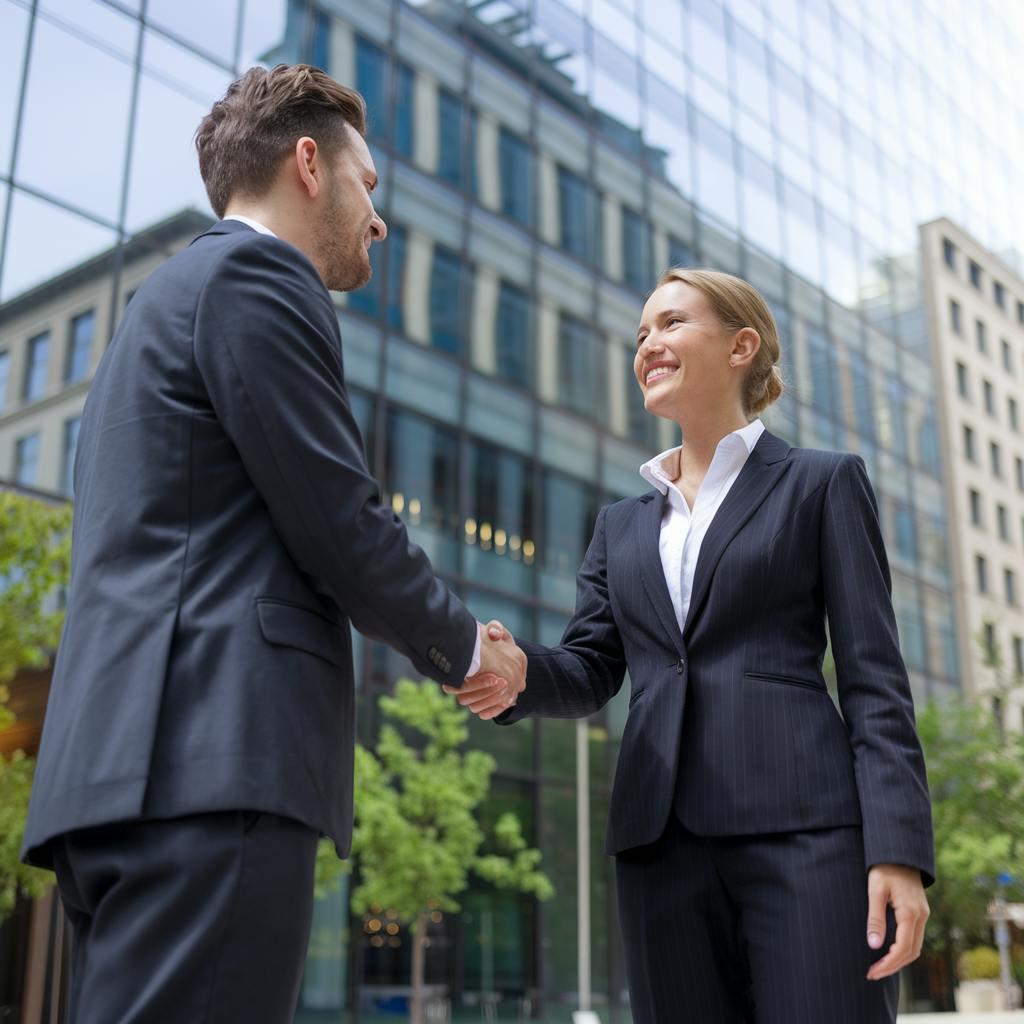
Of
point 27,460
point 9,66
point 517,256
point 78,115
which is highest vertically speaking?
point 517,256

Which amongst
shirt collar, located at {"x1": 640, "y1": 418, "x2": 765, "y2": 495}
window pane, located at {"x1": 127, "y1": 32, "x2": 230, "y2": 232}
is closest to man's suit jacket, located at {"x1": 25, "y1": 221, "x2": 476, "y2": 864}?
shirt collar, located at {"x1": 640, "y1": 418, "x2": 765, "y2": 495}

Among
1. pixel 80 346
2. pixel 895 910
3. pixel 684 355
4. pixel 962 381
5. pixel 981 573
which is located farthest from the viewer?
pixel 962 381

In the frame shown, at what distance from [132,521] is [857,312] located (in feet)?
130

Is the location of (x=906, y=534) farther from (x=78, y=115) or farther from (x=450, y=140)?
(x=78, y=115)

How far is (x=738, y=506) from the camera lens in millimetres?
3117

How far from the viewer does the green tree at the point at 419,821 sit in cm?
1817

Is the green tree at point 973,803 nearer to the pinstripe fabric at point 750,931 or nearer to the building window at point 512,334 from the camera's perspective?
the building window at point 512,334

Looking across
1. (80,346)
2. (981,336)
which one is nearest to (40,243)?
(80,346)

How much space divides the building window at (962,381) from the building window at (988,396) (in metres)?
1.43

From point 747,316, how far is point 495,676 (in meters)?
1.22

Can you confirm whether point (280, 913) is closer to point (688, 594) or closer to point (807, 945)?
point (807, 945)

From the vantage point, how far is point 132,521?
2354 mm

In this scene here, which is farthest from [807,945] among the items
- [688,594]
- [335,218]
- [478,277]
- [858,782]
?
[478,277]

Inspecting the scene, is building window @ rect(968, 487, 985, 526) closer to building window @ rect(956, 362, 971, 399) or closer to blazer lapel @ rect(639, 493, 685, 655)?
building window @ rect(956, 362, 971, 399)
